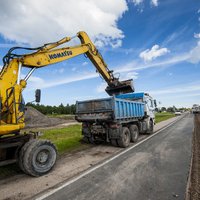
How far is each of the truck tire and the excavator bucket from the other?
25.3 ft

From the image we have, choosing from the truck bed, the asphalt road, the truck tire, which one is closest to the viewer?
the asphalt road

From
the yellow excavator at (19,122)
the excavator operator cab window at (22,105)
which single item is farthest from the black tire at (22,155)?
the excavator operator cab window at (22,105)

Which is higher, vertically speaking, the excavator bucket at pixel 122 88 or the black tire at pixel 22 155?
the excavator bucket at pixel 122 88

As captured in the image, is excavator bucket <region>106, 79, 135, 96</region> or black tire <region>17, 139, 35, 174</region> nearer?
black tire <region>17, 139, 35, 174</region>

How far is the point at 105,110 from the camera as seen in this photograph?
9.41m

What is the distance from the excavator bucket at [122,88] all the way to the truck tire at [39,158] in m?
7.70

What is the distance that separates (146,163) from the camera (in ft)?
21.7

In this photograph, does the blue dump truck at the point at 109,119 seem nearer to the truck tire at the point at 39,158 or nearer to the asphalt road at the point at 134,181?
the asphalt road at the point at 134,181

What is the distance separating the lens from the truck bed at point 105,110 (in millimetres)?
9148

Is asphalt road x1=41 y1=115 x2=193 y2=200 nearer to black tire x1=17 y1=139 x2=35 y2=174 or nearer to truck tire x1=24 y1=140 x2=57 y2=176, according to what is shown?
truck tire x1=24 y1=140 x2=57 y2=176

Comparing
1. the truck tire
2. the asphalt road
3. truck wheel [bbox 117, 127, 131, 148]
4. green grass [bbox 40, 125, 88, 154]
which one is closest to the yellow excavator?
the truck tire

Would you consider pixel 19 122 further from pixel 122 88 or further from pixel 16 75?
pixel 122 88

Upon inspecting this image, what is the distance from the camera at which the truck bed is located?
915cm

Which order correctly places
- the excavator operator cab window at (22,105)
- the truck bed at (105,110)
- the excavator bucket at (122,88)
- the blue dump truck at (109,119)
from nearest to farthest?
the excavator operator cab window at (22,105)
the truck bed at (105,110)
the blue dump truck at (109,119)
the excavator bucket at (122,88)
